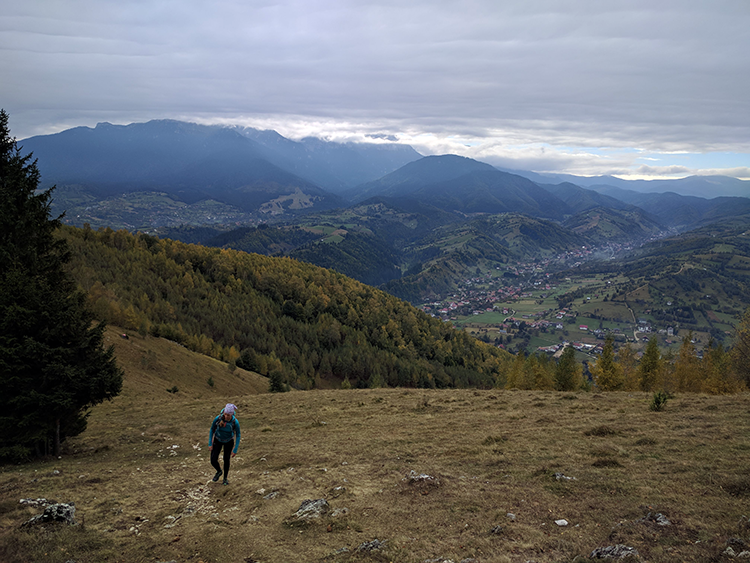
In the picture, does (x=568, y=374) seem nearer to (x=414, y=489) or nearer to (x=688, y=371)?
(x=688, y=371)

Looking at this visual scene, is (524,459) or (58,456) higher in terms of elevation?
(524,459)

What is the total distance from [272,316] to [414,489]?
88928mm

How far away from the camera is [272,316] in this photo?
3799 inches

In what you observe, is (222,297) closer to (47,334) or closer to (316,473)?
(47,334)

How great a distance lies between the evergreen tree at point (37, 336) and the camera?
14.9m

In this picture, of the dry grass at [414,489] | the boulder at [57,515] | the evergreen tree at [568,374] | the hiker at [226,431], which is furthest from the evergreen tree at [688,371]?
the boulder at [57,515]

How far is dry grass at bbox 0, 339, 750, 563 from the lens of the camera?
8617 mm

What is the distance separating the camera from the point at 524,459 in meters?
14.5

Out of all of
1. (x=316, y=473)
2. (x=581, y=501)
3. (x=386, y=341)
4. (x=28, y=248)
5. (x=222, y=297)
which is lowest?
(x=386, y=341)

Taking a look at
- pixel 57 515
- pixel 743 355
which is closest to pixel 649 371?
pixel 743 355

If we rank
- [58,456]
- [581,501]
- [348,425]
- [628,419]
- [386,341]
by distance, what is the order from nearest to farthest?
[581,501], [58,456], [628,419], [348,425], [386,341]

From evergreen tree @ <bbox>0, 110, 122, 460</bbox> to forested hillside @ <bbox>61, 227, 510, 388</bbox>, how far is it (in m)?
32.8

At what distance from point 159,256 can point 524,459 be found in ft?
325

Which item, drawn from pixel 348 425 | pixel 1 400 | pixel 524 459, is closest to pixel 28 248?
pixel 1 400
